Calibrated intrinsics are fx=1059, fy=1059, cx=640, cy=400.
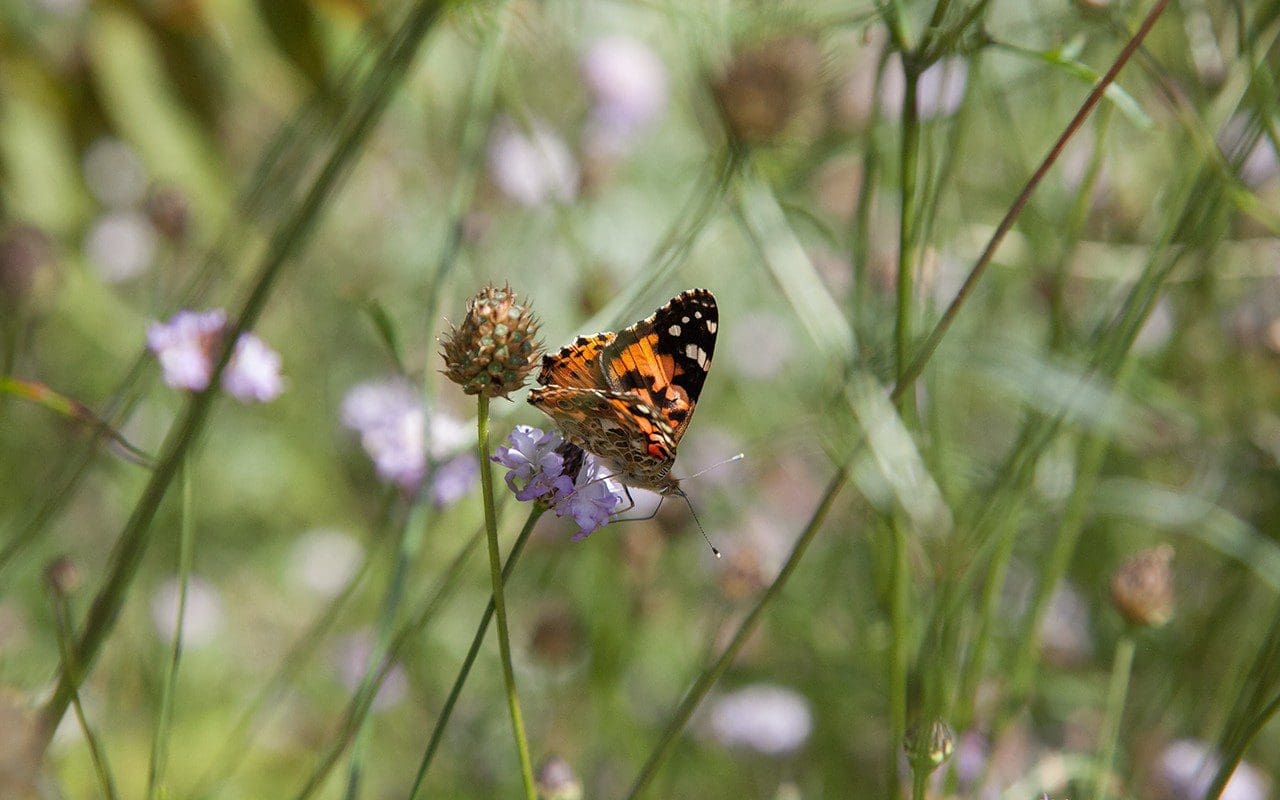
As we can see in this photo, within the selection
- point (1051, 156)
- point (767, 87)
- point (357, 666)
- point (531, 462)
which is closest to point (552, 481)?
point (531, 462)

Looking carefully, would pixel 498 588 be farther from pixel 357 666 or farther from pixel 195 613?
pixel 195 613

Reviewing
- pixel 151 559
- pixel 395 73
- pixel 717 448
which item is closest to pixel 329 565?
pixel 151 559

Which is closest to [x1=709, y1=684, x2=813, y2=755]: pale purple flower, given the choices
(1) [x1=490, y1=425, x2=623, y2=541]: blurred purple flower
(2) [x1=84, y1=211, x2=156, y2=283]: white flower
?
(1) [x1=490, y1=425, x2=623, y2=541]: blurred purple flower

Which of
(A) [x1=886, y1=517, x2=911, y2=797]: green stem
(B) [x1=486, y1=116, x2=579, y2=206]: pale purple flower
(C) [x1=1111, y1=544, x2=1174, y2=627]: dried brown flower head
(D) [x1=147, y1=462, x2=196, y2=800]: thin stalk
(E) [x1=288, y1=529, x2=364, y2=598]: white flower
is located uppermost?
(B) [x1=486, y1=116, x2=579, y2=206]: pale purple flower

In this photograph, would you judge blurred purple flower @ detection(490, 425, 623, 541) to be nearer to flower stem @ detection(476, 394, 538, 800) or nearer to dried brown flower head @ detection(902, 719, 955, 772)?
flower stem @ detection(476, 394, 538, 800)

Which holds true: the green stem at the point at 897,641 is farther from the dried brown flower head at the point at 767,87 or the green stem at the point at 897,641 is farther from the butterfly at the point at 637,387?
the dried brown flower head at the point at 767,87
